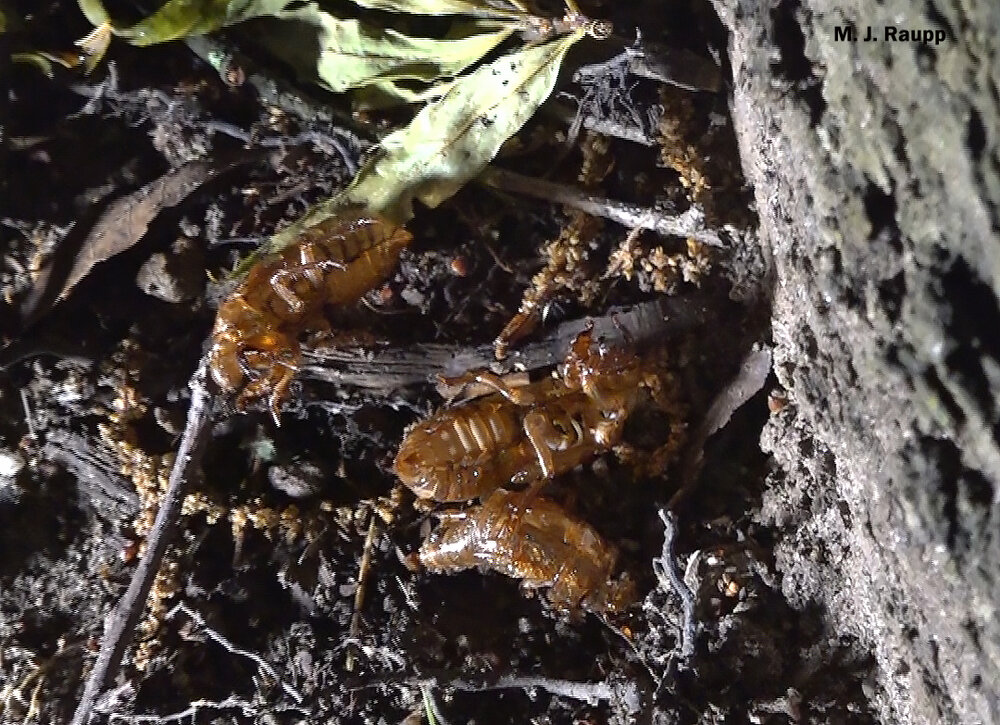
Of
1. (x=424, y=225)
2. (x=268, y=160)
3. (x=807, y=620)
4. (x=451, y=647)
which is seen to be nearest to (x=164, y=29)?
(x=268, y=160)

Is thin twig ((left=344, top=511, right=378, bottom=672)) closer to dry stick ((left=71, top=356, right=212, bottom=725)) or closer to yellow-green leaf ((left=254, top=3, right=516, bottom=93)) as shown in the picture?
dry stick ((left=71, top=356, right=212, bottom=725))

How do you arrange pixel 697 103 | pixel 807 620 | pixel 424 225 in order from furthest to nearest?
1. pixel 424 225
2. pixel 697 103
3. pixel 807 620

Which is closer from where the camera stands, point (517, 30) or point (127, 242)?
point (517, 30)

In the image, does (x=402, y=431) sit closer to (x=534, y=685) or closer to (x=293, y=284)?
(x=293, y=284)

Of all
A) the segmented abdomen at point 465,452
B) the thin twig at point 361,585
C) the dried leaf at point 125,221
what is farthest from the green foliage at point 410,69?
the thin twig at point 361,585

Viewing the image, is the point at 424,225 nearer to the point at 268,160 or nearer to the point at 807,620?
the point at 268,160

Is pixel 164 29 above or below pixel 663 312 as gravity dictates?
above
